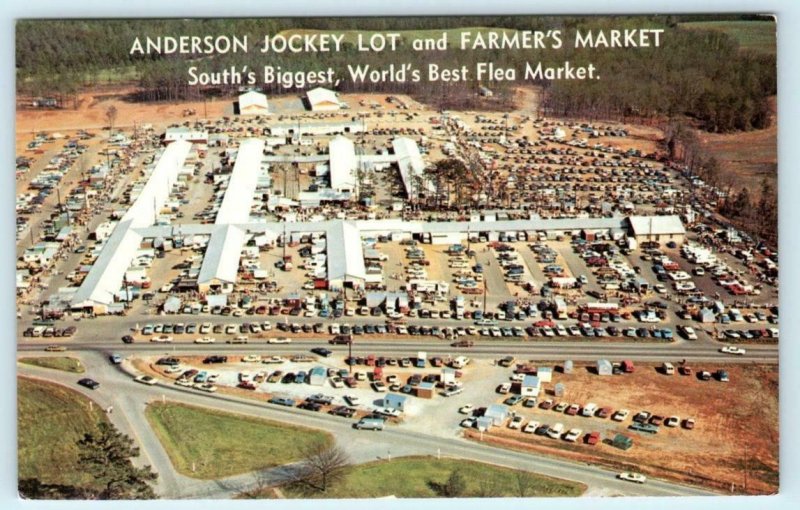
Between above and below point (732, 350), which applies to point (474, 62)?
above

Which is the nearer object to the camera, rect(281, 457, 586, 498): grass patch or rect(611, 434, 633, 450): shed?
rect(281, 457, 586, 498): grass patch

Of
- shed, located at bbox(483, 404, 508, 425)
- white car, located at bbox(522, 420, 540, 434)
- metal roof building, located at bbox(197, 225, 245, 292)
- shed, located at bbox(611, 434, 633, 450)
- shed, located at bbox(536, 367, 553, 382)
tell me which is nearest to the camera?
shed, located at bbox(611, 434, 633, 450)

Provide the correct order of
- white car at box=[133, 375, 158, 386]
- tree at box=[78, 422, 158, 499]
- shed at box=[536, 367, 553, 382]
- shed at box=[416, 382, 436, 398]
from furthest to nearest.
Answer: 1. shed at box=[536, 367, 553, 382]
2. white car at box=[133, 375, 158, 386]
3. shed at box=[416, 382, 436, 398]
4. tree at box=[78, 422, 158, 499]

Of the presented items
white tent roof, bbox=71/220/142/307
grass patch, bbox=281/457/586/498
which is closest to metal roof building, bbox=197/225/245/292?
white tent roof, bbox=71/220/142/307

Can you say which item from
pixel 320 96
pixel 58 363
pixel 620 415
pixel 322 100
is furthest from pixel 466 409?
pixel 322 100

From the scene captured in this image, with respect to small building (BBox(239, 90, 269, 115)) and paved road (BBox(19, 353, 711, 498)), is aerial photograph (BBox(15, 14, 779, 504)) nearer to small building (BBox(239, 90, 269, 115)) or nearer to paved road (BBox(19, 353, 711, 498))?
paved road (BBox(19, 353, 711, 498))

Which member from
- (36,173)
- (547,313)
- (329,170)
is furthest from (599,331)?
(36,173)

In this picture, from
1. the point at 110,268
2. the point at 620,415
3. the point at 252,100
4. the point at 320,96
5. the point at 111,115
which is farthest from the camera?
the point at 111,115

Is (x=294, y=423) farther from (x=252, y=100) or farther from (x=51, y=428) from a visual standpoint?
(x=252, y=100)
